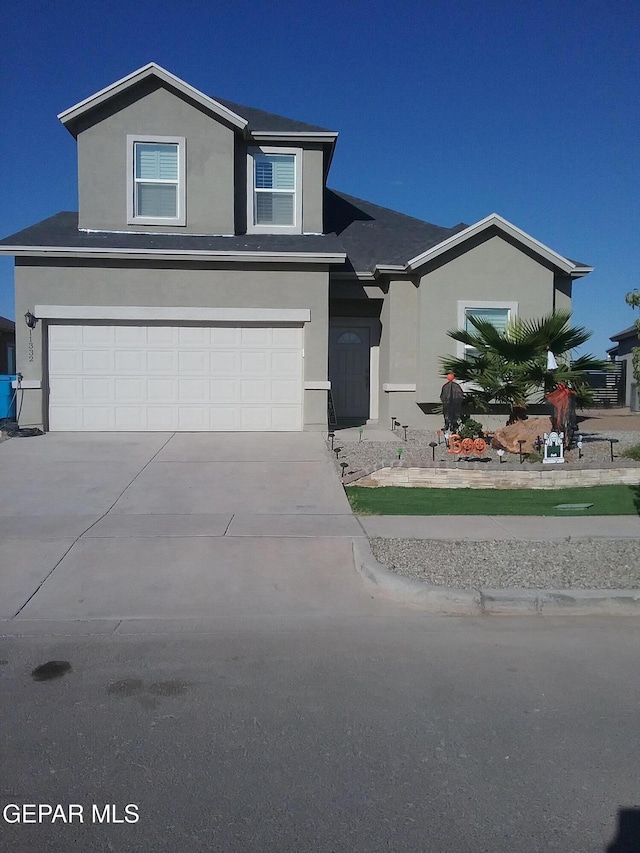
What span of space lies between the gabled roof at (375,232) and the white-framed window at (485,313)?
159 cm

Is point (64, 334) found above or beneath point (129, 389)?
above

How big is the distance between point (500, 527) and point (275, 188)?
10832 millimetres

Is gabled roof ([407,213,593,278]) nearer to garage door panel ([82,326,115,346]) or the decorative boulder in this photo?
the decorative boulder

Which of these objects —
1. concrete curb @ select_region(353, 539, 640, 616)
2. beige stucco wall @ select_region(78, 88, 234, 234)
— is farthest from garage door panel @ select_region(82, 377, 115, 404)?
concrete curb @ select_region(353, 539, 640, 616)

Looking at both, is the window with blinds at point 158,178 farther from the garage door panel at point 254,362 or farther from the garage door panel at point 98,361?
the garage door panel at point 254,362

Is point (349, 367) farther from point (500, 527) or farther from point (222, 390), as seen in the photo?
point (500, 527)

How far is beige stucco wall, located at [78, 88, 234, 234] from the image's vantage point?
1599 centimetres

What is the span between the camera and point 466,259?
1634 centimetres

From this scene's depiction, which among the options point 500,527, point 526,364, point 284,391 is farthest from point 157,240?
point 500,527

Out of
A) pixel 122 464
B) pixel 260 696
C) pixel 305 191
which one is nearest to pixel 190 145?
pixel 305 191

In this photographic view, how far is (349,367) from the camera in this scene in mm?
18844

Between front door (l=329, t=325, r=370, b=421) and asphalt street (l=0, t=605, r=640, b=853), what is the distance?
1292 cm

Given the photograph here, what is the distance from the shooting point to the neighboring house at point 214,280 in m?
14.9

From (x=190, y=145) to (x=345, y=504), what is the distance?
9999 millimetres
